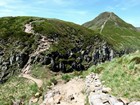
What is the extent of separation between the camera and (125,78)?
1182 inches

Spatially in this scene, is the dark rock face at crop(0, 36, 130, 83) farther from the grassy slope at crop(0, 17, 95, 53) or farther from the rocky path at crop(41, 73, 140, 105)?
the rocky path at crop(41, 73, 140, 105)

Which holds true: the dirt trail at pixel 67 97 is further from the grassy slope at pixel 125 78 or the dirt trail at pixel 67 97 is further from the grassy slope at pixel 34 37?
the grassy slope at pixel 34 37

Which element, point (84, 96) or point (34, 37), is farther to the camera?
point (34, 37)

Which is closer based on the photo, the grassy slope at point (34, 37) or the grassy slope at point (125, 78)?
A: the grassy slope at point (125, 78)

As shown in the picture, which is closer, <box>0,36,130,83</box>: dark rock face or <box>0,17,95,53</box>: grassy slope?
<box>0,36,130,83</box>: dark rock face

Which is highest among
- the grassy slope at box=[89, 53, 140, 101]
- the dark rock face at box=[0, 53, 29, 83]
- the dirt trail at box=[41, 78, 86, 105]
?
the grassy slope at box=[89, 53, 140, 101]

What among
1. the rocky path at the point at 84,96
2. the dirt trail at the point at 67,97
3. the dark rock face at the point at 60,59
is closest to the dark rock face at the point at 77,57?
the dark rock face at the point at 60,59

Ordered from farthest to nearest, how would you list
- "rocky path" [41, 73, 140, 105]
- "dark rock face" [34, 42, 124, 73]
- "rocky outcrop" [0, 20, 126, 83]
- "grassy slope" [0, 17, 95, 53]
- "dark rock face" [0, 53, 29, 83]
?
"grassy slope" [0, 17, 95, 53] < "dark rock face" [34, 42, 124, 73] < "rocky outcrop" [0, 20, 126, 83] < "dark rock face" [0, 53, 29, 83] < "rocky path" [41, 73, 140, 105]

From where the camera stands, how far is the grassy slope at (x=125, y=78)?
2620 cm

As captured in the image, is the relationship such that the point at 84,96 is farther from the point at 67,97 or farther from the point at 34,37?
the point at 34,37

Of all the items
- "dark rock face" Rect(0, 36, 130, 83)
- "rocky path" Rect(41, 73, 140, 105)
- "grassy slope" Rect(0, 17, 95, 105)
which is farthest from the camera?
"dark rock face" Rect(0, 36, 130, 83)

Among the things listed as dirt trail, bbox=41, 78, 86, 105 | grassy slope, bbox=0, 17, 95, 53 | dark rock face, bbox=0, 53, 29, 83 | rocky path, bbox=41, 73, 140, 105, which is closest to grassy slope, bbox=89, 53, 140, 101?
rocky path, bbox=41, 73, 140, 105

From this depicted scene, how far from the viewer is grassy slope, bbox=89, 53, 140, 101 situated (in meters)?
26.2

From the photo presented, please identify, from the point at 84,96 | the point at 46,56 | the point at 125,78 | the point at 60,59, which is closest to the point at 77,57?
the point at 60,59
